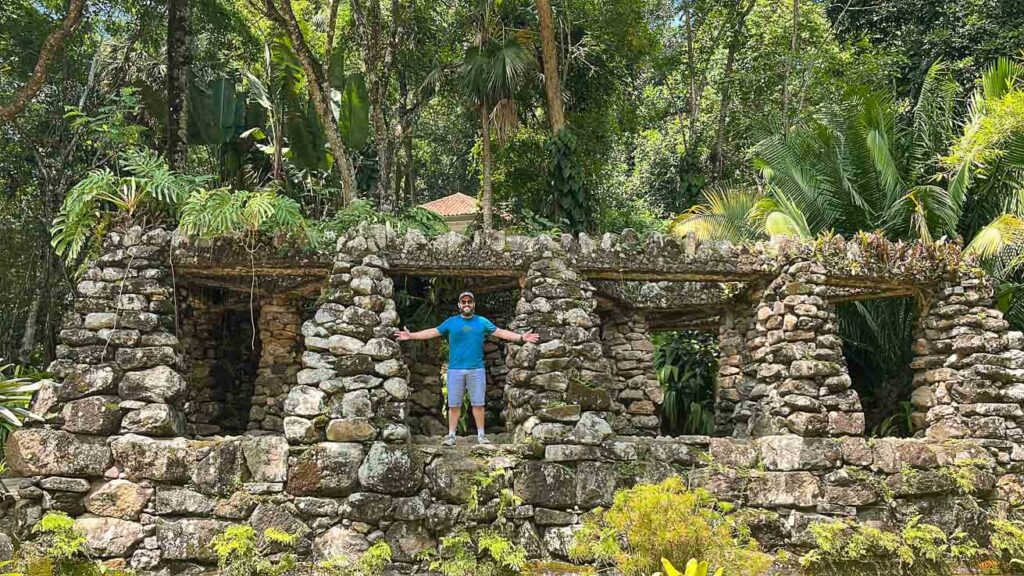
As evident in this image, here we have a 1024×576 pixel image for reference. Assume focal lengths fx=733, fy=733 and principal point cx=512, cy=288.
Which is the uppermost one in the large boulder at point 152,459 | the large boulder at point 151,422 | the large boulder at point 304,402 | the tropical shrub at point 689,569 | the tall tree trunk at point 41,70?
the tall tree trunk at point 41,70

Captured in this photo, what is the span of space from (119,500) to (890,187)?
8.78 m

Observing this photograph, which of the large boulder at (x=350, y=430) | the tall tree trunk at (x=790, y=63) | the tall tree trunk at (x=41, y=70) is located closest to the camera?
the large boulder at (x=350, y=430)

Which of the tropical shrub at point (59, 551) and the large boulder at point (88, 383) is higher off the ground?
the large boulder at point (88, 383)

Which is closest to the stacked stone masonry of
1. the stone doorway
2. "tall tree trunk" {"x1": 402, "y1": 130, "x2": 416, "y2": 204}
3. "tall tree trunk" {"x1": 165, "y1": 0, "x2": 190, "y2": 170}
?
the stone doorway

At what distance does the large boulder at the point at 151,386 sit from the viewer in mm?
5656

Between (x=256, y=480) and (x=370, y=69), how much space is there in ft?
19.2

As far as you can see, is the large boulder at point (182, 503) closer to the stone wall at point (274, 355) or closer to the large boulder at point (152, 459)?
the large boulder at point (152, 459)

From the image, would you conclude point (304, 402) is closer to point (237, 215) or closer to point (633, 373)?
point (237, 215)

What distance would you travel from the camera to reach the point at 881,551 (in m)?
5.91

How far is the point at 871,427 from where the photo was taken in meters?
8.27

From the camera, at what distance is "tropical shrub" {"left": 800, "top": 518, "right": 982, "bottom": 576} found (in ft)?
19.1

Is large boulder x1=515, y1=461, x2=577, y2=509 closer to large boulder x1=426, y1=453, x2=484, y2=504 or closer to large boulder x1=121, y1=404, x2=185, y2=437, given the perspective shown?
large boulder x1=426, y1=453, x2=484, y2=504

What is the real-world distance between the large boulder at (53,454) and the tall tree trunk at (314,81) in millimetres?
4169

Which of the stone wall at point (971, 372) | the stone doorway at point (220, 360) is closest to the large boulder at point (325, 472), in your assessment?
the stone doorway at point (220, 360)
